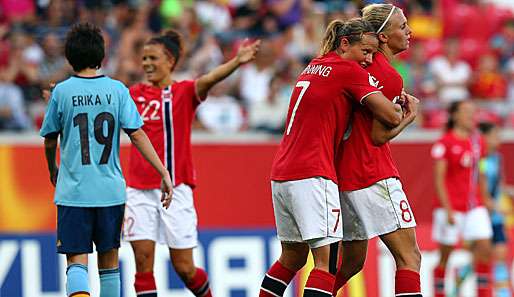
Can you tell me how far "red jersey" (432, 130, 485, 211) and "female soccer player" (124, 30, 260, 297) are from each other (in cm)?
410

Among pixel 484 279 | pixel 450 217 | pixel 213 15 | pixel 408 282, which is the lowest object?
pixel 484 279

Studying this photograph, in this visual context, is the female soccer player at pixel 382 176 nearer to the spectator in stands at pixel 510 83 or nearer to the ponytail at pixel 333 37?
the ponytail at pixel 333 37

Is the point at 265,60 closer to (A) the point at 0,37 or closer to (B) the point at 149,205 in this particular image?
(A) the point at 0,37

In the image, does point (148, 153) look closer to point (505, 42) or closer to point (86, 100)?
point (86, 100)

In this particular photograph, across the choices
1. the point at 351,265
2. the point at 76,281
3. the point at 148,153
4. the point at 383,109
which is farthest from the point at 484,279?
the point at 76,281

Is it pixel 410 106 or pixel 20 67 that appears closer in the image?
pixel 410 106

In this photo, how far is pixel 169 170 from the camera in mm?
9398

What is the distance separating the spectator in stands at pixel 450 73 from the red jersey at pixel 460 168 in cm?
417

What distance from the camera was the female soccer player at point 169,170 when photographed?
9.37 meters

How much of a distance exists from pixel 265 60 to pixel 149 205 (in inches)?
292

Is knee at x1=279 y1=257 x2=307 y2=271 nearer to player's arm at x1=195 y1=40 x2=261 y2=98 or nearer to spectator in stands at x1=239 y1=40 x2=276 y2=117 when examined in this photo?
player's arm at x1=195 y1=40 x2=261 y2=98

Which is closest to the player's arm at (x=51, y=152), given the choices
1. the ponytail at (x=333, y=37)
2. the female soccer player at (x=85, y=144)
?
the female soccer player at (x=85, y=144)

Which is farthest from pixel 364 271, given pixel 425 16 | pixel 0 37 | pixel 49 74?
pixel 425 16

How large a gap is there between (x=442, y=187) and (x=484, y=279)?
1.29 meters
